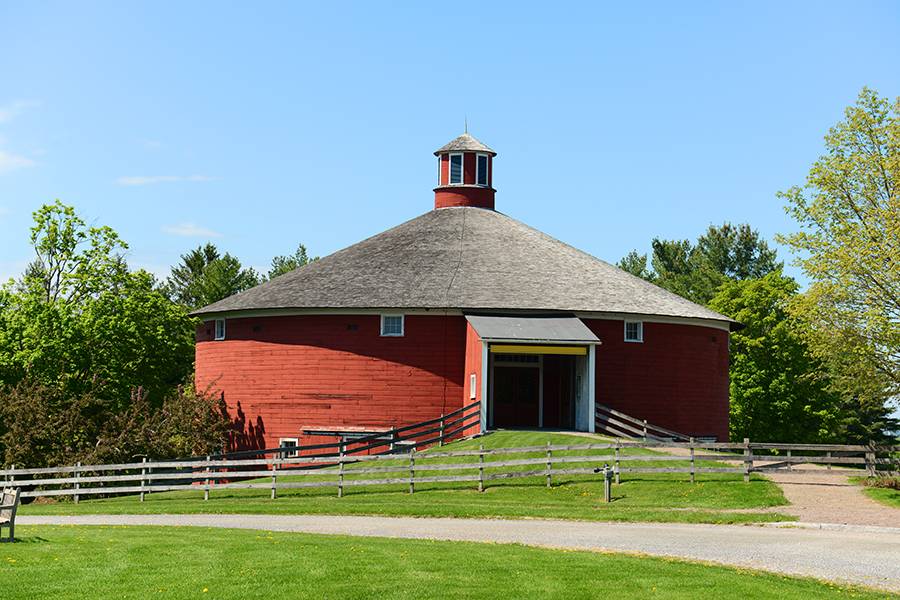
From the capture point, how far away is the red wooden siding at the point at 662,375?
3616 cm

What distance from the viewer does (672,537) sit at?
748 inches

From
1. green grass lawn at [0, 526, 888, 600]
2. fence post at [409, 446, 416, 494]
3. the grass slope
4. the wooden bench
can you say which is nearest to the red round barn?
fence post at [409, 446, 416, 494]

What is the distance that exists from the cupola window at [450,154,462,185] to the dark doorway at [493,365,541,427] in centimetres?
1155

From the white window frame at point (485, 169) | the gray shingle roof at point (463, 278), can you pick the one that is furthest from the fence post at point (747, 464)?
the white window frame at point (485, 169)

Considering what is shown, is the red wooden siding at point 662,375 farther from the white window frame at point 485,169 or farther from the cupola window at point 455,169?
the cupola window at point 455,169

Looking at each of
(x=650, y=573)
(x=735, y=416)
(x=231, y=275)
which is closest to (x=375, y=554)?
(x=650, y=573)

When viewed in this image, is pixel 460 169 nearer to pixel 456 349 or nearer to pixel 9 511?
pixel 456 349

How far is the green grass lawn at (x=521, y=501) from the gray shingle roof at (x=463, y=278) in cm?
701

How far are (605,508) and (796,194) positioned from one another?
1230 centimetres

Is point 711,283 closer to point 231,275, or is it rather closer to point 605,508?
point 231,275

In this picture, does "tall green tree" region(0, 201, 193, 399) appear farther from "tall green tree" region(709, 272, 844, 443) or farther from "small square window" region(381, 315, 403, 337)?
"tall green tree" region(709, 272, 844, 443)

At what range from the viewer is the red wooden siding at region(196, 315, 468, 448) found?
1385 inches

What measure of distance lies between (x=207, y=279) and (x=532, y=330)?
52.1 metres

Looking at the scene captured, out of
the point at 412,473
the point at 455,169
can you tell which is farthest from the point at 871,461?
the point at 455,169
